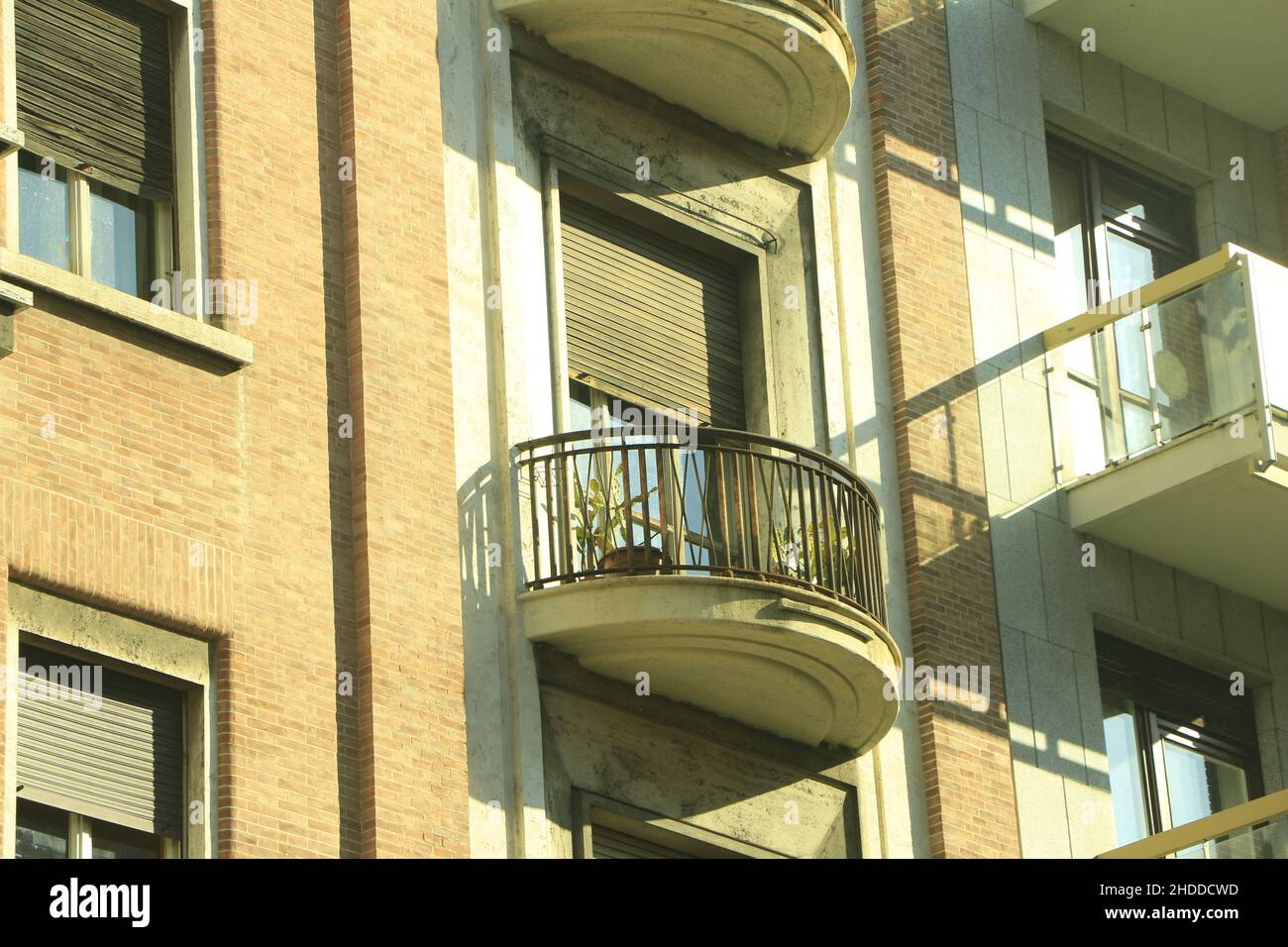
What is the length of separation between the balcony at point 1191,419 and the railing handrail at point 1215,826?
3030mm

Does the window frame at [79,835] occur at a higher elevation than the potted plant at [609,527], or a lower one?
lower

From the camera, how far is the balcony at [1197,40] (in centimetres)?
2303

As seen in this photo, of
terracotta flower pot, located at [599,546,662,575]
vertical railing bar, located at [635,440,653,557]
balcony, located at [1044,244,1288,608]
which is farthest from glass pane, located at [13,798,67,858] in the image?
balcony, located at [1044,244,1288,608]

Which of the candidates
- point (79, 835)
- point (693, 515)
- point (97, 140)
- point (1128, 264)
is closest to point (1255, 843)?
point (693, 515)

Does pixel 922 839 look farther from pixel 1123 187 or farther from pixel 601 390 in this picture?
pixel 1123 187

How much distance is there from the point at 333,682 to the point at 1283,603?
8887 mm

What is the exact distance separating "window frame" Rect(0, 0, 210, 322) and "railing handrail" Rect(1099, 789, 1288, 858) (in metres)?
6.81

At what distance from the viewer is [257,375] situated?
1664 cm

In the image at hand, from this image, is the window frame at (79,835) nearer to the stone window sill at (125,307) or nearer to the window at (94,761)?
the window at (94,761)

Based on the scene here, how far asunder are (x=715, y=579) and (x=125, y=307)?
13.0 feet

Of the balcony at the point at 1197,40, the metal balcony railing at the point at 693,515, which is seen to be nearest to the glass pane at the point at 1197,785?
the metal balcony railing at the point at 693,515

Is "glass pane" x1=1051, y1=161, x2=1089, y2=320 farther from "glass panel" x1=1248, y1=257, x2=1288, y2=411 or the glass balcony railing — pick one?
"glass panel" x1=1248, y1=257, x2=1288, y2=411

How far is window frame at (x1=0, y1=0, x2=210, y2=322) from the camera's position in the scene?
1594cm

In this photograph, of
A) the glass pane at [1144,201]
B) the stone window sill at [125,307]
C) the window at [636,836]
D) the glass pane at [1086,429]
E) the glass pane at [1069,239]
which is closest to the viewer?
the stone window sill at [125,307]
